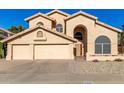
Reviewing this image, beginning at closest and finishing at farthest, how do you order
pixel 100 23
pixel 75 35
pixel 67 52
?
pixel 67 52, pixel 100 23, pixel 75 35

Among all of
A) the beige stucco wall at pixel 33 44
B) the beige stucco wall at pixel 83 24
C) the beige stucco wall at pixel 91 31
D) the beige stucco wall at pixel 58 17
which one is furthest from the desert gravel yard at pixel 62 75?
the beige stucco wall at pixel 58 17

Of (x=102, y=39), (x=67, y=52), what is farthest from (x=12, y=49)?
(x=102, y=39)

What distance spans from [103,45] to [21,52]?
1032cm

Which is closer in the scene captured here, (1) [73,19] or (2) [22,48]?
(2) [22,48]

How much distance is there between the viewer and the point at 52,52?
3438 centimetres

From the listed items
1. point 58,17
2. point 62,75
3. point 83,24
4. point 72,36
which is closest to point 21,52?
→ point 72,36

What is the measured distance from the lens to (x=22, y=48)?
34688 mm

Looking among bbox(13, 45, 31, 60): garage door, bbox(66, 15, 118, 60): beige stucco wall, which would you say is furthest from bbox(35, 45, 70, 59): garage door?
bbox(66, 15, 118, 60): beige stucco wall

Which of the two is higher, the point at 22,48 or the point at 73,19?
the point at 73,19

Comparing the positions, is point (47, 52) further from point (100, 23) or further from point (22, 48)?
point (100, 23)

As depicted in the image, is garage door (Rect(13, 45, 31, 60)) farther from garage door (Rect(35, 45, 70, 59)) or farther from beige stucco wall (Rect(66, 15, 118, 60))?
beige stucco wall (Rect(66, 15, 118, 60))

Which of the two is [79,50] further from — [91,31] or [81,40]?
[91,31]
